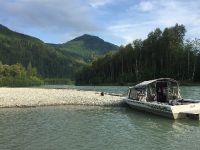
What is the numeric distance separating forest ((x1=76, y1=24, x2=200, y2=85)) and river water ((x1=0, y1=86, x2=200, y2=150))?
95624 mm

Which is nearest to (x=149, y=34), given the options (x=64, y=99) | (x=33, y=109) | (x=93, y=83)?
(x=93, y=83)

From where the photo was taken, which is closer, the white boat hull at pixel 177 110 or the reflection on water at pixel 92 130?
the reflection on water at pixel 92 130

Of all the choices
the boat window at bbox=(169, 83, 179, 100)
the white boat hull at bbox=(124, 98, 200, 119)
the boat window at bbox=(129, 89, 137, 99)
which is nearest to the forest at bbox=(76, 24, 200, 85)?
the boat window at bbox=(129, 89, 137, 99)

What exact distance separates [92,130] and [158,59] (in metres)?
123

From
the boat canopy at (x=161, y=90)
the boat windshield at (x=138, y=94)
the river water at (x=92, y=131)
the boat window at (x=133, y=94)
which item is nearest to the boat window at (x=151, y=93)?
the boat canopy at (x=161, y=90)

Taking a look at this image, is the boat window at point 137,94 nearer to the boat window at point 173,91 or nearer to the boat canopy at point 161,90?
the boat canopy at point 161,90

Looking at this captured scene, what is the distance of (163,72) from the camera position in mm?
144250

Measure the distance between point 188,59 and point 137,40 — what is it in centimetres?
3176

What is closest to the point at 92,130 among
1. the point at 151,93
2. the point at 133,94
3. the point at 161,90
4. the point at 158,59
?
the point at 161,90

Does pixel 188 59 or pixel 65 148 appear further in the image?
pixel 188 59

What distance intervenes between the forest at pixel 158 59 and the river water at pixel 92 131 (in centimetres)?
9562

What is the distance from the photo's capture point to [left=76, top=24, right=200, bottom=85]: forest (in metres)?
140

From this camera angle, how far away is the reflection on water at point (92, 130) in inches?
1026

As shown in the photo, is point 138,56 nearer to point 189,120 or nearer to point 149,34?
point 149,34
